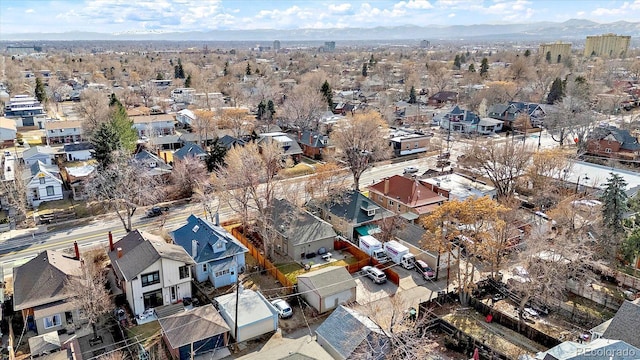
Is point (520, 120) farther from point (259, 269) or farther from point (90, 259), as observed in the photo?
point (90, 259)

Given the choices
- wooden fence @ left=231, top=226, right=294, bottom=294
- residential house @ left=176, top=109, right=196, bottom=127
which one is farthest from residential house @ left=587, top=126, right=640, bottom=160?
residential house @ left=176, top=109, right=196, bottom=127

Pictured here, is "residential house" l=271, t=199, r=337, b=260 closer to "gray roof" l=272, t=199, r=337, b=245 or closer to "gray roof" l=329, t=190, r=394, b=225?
"gray roof" l=272, t=199, r=337, b=245

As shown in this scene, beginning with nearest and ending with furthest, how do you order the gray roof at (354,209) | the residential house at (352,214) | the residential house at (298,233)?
1. the residential house at (298,233)
2. the residential house at (352,214)
3. the gray roof at (354,209)

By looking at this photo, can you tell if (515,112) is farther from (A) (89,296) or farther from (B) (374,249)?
(A) (89,296)

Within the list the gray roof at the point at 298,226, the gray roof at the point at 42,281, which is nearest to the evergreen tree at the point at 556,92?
the gray roof at the point at 298,226

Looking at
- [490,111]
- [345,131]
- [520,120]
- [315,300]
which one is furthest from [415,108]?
[315,300]

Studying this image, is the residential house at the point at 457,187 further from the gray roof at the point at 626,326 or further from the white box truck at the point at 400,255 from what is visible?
the gray roof at the point at 626,326
